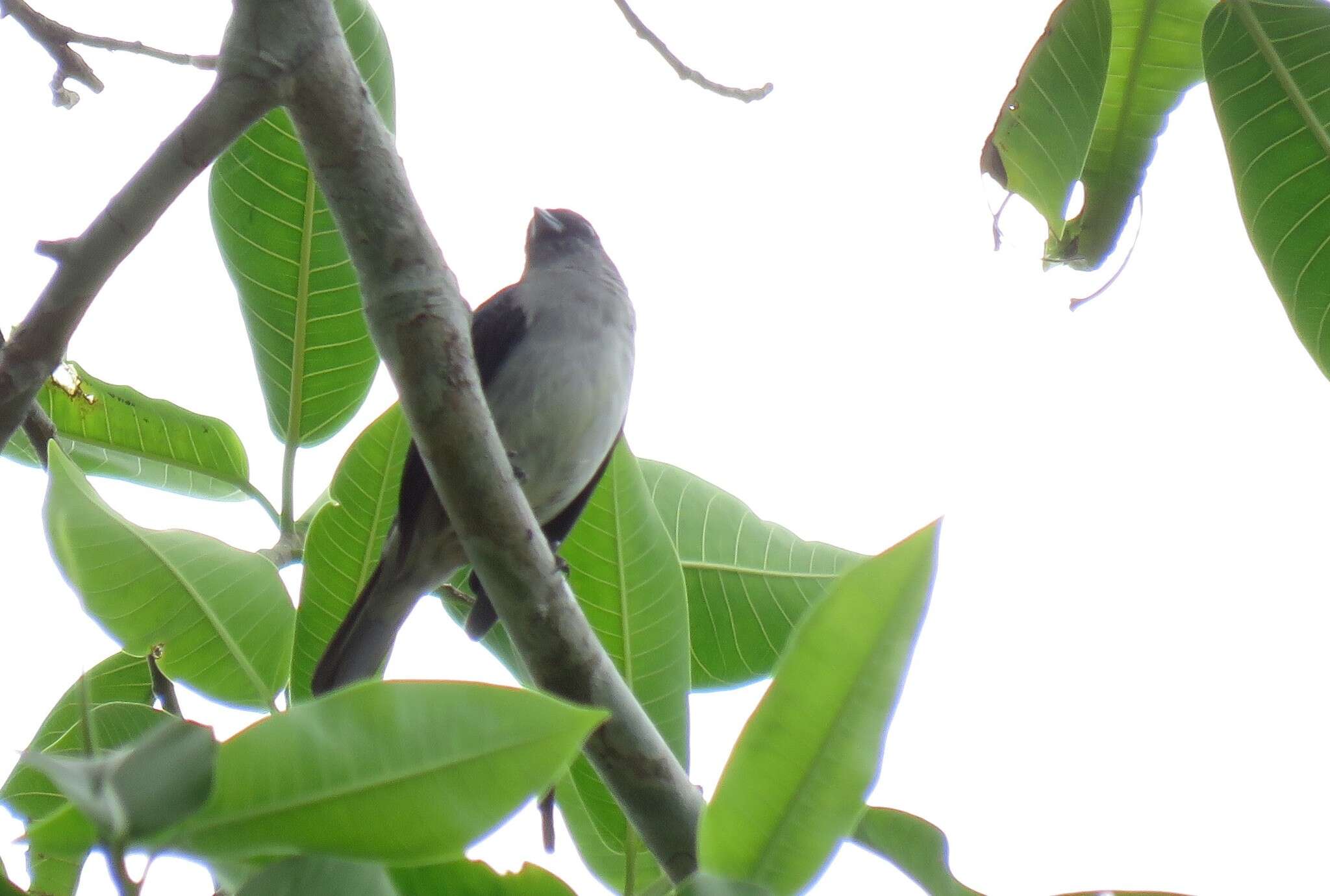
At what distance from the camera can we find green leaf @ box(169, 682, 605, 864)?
3.06 feet

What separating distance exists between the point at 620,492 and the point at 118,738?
36.0 inches

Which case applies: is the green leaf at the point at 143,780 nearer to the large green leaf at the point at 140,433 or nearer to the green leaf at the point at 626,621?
the green leaf at the point at 626,621

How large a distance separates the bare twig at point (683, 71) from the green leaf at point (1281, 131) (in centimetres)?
98

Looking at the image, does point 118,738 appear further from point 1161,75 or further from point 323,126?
point 1161,75

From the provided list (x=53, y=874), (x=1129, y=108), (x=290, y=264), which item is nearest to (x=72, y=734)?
(x=53, y=874)

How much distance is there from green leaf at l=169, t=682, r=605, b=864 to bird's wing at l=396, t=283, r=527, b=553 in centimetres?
221

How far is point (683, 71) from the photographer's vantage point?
2641mm

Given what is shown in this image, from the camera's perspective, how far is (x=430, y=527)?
128 inches

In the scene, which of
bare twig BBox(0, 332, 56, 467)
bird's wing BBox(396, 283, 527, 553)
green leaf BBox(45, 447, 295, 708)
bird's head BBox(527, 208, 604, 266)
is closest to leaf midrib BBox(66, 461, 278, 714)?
green leaf BBox(45, 447, 295, 708)

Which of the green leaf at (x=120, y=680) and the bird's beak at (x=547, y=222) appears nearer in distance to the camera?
the green leaf at (x=120, y=680)

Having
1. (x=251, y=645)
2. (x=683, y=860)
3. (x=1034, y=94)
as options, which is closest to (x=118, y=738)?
(x=251, y=645)

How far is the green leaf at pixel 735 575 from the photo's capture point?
2.34m

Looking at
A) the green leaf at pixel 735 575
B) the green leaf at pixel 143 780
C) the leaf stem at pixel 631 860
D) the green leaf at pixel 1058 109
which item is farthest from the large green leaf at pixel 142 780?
the green leaf at pixel 1058 109

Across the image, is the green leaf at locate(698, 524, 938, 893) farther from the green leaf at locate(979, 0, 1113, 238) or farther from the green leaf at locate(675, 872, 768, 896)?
the green leaf at locate(979, 0, 1113, 238)
